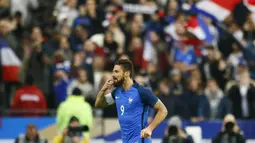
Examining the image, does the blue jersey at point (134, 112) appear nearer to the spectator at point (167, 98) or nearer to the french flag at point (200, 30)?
the spectator at point (167, 98)

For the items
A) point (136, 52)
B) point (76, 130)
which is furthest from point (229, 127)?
point (136, 52)

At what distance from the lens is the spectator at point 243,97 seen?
72.7ft

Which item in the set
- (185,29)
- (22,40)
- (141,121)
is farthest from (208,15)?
(141,121)

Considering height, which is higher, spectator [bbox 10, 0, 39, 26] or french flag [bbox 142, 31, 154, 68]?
spectator [bbox 10, 0, 39, 26]

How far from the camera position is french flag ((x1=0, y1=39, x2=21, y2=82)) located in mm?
23656

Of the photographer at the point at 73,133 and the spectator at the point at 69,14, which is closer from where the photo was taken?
the photographer at the point at 73,133

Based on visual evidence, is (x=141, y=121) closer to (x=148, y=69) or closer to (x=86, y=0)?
(x=148, y=69)

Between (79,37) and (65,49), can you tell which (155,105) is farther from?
(79,37)

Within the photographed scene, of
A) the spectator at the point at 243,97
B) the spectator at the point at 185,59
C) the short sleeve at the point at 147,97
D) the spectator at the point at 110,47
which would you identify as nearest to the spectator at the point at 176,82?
the spectator at the point at 185,59

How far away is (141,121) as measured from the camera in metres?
15.2

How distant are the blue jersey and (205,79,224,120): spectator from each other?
7.11 m

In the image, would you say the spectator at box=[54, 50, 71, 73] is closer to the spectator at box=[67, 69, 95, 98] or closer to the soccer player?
the spectator at box=[67, 69, 95, 98]

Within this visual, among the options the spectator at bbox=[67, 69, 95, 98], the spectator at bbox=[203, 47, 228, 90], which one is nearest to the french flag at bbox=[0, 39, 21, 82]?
the spectator at bbox=[67, 69, 95, 98]

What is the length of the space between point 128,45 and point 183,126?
3.42 m
